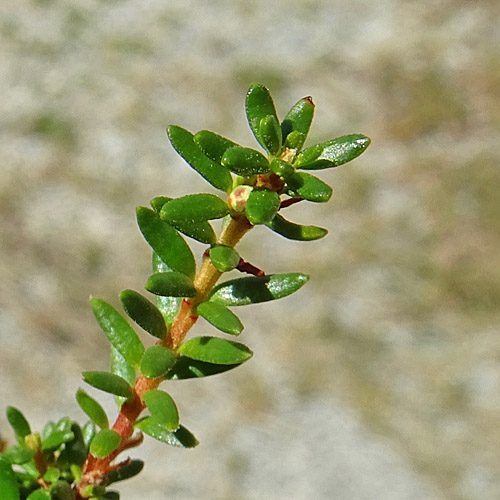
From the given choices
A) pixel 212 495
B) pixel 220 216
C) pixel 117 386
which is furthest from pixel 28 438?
pixel 212 495

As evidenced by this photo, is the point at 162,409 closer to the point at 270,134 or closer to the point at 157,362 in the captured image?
the point at 157,362

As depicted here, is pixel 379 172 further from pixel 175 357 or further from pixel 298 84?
pixel 175 357

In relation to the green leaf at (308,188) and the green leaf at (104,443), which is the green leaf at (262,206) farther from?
the green leaf at (104,443)

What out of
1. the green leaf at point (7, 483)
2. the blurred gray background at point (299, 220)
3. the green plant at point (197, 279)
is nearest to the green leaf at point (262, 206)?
the green plant at point (197, 279)

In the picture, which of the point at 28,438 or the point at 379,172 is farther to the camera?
the point at 379,172

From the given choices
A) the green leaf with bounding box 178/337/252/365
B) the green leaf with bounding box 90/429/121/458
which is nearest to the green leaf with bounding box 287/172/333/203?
the green leaf with bounding box 178/337/252/365

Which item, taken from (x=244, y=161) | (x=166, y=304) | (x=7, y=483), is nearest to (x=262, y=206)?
(x=244, y=161)
